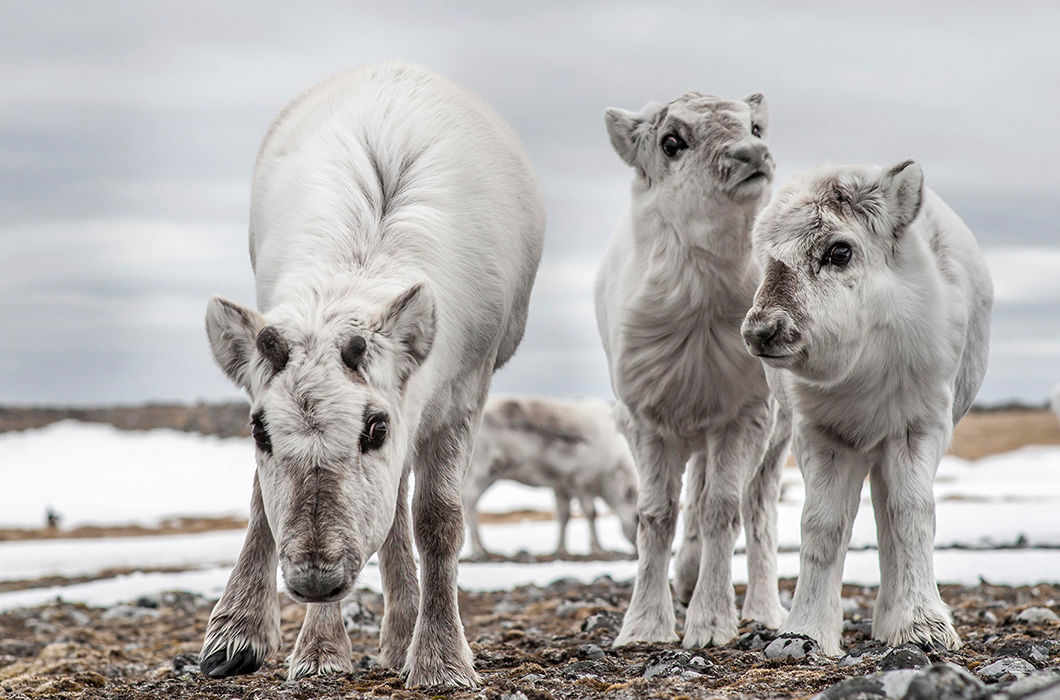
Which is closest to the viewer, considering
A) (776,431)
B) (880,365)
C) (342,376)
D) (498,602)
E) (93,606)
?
(342,376)

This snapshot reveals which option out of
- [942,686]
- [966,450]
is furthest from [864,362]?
[966,450]

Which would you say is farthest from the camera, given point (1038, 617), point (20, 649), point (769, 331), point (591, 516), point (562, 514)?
point (591, 516)

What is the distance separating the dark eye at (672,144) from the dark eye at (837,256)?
1.74 m

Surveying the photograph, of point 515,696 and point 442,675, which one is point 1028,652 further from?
point 442,675

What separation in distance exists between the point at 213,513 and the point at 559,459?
18550 millimetres

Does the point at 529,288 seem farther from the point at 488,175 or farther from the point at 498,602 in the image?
the point at 498,602

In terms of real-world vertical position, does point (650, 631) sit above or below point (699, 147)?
below

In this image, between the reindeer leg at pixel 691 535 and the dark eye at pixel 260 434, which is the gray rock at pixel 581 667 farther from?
the reindeer leg at pixel 691 535

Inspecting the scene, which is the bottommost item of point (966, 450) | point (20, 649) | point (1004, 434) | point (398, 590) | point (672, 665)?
point (20, 649)

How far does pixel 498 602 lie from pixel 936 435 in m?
6.65

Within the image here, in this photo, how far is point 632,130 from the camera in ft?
26.4

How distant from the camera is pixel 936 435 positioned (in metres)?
6.62

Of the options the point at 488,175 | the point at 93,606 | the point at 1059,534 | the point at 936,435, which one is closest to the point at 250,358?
the point at 488,175

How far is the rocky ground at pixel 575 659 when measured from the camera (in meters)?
4.91
